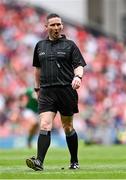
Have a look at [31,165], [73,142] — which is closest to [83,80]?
[73,142]

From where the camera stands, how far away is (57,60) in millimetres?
11625

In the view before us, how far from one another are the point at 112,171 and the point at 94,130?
737 inches

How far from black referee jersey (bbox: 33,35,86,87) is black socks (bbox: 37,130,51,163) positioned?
72cm

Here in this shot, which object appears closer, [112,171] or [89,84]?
[112,171]

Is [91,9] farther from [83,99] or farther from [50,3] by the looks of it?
[83,99]

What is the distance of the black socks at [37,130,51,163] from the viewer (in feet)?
37.0

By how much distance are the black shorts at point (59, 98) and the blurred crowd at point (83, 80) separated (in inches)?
627

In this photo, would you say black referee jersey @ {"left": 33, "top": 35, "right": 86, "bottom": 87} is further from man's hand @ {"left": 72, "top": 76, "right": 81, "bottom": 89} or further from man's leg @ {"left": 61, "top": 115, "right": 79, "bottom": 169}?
man's leg @ {"left": 61, "top": 115, "right": 79, "bottom": 169}

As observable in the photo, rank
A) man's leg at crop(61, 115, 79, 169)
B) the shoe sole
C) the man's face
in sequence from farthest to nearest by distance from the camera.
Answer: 1. man's leg at crop(61, 115, 79, 169)
2. the man's face
3. the shoe sole

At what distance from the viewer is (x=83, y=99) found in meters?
30.9

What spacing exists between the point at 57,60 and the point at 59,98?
1.75 feet

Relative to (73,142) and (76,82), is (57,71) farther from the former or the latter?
(73,142)

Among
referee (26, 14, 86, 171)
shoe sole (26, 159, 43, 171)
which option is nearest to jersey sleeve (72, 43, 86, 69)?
referee (26, 14, 86, 171)

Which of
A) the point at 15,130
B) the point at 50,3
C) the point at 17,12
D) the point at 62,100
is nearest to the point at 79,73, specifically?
the point at 62,100
